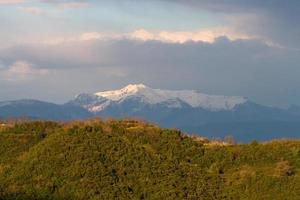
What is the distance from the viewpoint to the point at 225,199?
1500 inches

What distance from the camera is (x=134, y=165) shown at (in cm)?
4106

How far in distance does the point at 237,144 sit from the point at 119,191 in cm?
1297

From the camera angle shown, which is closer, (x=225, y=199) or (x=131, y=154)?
(x=225, y=199)

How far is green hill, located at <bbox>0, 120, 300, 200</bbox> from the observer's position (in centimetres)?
3809

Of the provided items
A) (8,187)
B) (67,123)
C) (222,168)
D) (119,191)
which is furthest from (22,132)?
(222,168)

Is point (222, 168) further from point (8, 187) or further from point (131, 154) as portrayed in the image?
point (8, 187)

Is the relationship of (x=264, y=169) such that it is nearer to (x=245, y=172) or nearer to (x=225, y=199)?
(x=245, y=172)

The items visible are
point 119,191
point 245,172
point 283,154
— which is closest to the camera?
point 119,191

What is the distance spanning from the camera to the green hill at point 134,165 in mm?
38094

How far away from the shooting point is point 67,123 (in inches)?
1889

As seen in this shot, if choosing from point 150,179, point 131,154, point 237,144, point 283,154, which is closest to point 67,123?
point 131,154

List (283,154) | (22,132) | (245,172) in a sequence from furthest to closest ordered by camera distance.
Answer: (22,132)
(283,154)
(245,172)

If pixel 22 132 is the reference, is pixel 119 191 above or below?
below

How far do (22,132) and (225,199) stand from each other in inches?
732
